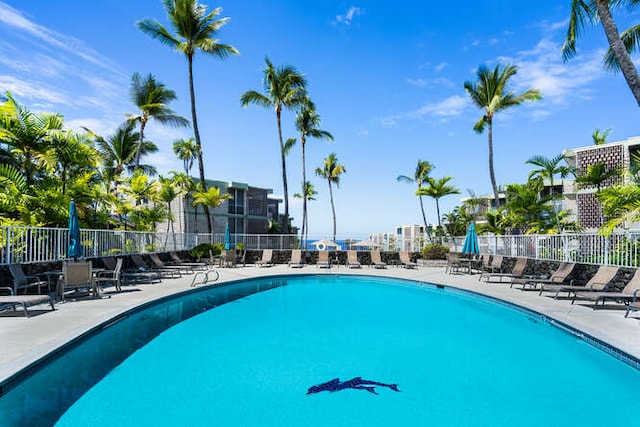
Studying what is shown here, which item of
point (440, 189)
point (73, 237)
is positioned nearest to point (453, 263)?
point (440, 189)

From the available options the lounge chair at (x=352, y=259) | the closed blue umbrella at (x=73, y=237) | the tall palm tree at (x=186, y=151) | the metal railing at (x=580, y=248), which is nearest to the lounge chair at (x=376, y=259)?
the lounge chair at (x=352, y=259)

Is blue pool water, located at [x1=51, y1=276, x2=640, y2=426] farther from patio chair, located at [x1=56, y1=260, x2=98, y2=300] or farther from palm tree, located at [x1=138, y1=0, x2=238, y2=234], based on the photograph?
palm tree, located at [x1=138, y1=0, x2=238, y2=234]

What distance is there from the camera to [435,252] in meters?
18.2

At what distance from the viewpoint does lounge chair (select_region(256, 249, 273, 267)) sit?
17.9 metres

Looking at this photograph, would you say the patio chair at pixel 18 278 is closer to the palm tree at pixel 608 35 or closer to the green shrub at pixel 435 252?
the palm tree at pixel 608 35

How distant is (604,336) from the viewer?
17.4 feet

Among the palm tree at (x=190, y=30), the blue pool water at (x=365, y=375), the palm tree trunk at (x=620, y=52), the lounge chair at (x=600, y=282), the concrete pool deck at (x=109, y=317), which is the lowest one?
the blue pool water at (x=365, y=375)

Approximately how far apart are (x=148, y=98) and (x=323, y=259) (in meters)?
13.7

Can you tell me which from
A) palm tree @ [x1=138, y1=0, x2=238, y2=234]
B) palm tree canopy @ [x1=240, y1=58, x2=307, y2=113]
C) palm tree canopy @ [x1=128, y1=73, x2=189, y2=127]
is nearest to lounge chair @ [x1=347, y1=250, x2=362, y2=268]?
palm tree @ [x1=138, y1=0, x2=238, y2=234]

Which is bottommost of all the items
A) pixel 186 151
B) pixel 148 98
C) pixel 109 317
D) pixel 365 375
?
pixel 365 375

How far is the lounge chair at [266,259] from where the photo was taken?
17906mm

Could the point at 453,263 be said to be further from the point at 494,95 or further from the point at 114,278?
the point at 114,278

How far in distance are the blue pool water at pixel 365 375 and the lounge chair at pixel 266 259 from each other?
32.0 feet

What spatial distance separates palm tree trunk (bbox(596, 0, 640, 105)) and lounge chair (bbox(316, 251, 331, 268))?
1163 cm
